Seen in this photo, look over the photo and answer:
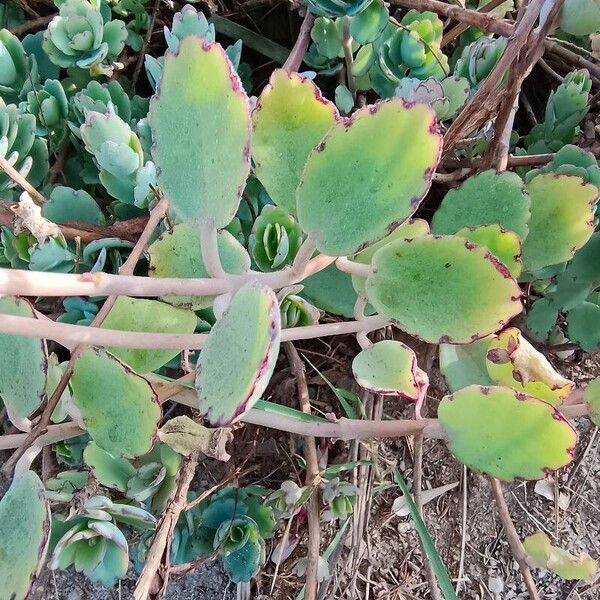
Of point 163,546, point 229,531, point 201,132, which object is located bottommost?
point 229,531

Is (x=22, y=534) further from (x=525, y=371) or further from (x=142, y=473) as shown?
(x=525, y=371)

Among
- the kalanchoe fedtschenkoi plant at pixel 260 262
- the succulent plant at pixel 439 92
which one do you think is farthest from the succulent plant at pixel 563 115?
the succulent plant at pixel 439 92

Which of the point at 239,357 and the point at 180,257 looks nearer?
the point at 239,357

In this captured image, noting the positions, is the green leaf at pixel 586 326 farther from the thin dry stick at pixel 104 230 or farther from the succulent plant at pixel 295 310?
the thin dry stick at pixel 104 230

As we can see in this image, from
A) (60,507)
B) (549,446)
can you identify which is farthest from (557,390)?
(60,507)

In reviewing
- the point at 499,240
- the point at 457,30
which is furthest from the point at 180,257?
the point at 457,30

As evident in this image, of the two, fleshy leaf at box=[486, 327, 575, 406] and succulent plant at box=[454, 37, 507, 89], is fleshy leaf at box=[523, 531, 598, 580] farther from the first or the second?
succulent plant at box=[454, 37, 507, 89]
